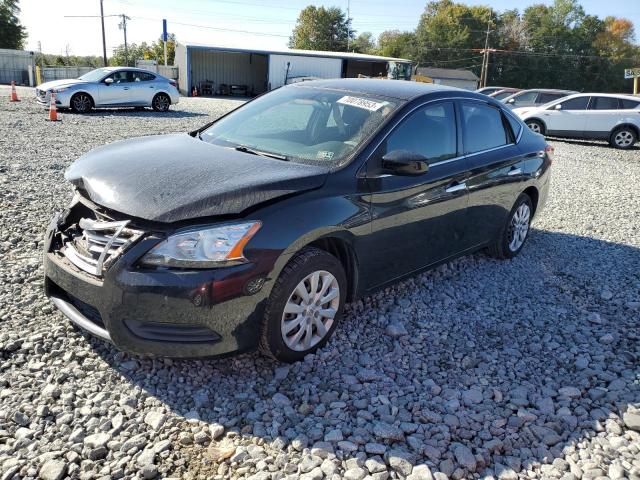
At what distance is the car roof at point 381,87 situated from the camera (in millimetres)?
4141

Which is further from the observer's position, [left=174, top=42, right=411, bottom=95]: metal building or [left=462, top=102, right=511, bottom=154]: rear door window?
[left=174, top=42, right=411, bottom=95]: metal building

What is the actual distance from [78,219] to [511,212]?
392 cm

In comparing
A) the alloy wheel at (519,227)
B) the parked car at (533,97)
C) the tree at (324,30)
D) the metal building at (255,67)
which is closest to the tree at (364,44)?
the tree at (324,30)

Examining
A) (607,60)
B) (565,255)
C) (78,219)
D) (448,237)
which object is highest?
(607,60)

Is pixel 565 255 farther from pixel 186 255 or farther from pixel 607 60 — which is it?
pixel 607 60

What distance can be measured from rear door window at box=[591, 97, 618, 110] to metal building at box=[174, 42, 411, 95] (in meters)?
22.3

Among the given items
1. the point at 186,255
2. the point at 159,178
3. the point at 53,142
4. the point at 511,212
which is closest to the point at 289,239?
the point at 186,255

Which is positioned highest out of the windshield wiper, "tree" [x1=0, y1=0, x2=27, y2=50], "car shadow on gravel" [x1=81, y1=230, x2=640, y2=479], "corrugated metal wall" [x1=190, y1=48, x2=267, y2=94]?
"tree" [x1=0, y1=0, x2=27, y2=50]

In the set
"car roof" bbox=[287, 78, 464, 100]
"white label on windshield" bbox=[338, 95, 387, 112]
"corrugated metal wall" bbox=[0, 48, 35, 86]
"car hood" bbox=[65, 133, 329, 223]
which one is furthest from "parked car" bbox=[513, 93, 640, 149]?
"corrugated metal wall" bbox=[0, 48, 35, 86]

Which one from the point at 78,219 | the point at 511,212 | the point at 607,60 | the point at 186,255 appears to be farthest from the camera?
the point at 607,60

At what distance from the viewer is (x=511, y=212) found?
17.4 ft

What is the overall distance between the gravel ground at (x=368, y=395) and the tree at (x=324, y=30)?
91.5 metres

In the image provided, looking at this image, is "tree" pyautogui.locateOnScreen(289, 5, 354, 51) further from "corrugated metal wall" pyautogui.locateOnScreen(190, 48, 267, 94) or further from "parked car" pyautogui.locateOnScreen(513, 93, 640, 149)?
"parked car" pyautogui.locateOnScreen(513, 93, 640, 149)

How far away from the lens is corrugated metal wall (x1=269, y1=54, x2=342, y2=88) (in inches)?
1503
